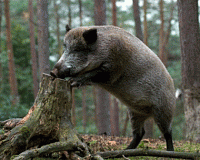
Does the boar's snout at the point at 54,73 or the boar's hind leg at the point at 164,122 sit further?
the boar's hind leg at the point at 164,122

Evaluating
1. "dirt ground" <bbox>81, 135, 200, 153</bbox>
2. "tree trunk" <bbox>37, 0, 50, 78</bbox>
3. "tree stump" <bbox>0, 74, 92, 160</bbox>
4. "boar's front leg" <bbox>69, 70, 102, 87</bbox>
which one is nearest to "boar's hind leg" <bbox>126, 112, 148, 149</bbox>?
"dirt ground" <bbox>81, 135, 200, 153</bbox>

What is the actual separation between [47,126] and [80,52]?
1.31 metres

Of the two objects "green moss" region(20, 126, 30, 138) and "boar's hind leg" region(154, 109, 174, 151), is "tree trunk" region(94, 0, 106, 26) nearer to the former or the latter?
"boar's hind leg" region(154, 109, 174, 151)

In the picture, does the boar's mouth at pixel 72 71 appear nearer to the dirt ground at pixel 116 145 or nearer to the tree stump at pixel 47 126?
the tree stump at pixel 47 126

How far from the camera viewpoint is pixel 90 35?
407 cm

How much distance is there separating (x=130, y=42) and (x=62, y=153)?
2.31 m

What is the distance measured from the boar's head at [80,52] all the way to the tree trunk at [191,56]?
A: 3740mm

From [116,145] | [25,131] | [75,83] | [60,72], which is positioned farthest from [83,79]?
[116,145]

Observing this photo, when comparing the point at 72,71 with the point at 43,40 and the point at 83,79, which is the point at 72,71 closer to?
the point at 83,79

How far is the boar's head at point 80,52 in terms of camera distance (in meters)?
4.00

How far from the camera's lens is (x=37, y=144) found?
3562 mm

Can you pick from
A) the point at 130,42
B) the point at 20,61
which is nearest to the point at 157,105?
the point at 130,42

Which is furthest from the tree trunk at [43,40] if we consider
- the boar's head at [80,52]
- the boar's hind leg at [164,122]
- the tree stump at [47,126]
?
the boar's hind leg at [164,122]

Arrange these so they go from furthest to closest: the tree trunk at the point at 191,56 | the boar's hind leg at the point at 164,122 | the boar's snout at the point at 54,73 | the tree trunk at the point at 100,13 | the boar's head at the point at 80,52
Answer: the tree trunk at the point at 100,13, the tree trunk at the point at 191,56, the boar's hind leg at the point at 164,122, the boar's head at the point at 80,52, the boar's snout at the point at 54,73
